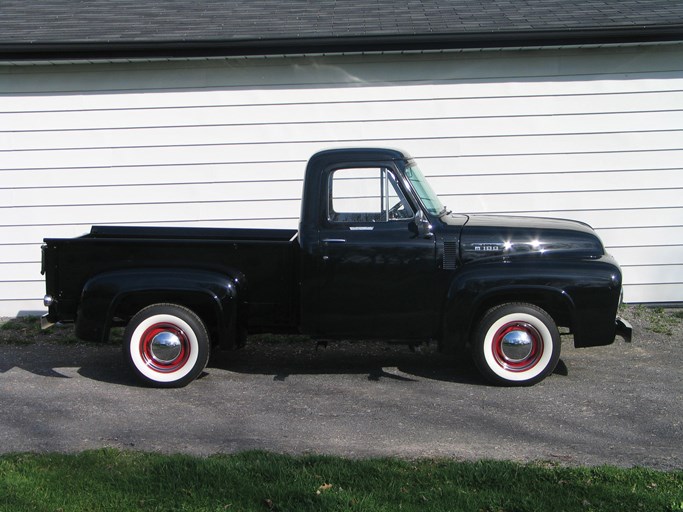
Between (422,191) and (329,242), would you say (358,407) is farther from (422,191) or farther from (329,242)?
(422,191)

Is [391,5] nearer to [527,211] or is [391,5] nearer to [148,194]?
[527,211]

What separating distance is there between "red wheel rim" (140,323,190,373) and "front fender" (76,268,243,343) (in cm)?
25

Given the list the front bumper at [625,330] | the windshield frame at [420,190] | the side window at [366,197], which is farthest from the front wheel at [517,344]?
the side window at [366,197]

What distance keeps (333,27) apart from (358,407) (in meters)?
5.08

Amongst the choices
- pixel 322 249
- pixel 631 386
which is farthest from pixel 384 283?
pixel 631 386

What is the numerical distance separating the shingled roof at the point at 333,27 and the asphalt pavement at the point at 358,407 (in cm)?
352

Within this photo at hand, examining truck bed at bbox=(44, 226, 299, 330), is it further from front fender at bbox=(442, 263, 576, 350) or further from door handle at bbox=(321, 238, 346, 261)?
front fender at bbox=(442, 263, 576, 350)

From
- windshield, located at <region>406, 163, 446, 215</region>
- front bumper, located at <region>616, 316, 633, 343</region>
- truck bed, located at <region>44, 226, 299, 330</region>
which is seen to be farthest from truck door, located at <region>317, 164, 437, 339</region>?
front bumper, located at <region>616, 316, 633, 343</region>

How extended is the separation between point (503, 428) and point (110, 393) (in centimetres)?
326

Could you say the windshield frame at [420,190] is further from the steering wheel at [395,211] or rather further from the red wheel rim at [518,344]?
the red wheel rim at [518,344]

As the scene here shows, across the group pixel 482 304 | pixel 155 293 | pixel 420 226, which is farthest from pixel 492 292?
pixel 155 293

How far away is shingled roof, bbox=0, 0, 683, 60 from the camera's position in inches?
379

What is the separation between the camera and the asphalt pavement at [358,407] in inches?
228

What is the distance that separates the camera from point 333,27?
32.8ft
